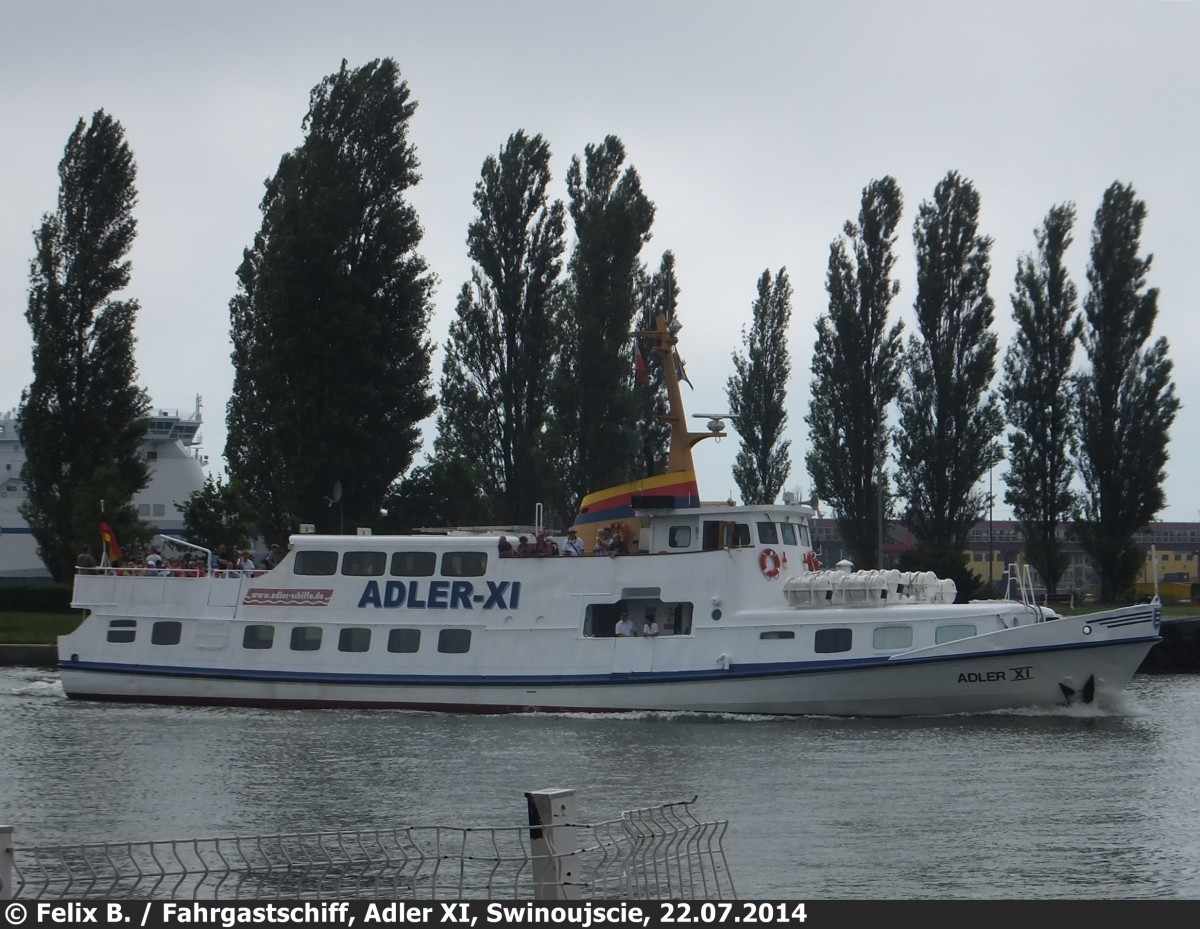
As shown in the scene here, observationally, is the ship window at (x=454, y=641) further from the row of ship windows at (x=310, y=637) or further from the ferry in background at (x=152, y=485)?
the ferry in background at (x=152, y=485)

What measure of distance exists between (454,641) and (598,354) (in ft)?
66.3

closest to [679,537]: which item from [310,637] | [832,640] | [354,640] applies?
[832,640]

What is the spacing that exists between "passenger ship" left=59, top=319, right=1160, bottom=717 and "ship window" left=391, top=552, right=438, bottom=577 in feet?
0.10

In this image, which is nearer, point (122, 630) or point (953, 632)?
point (953, 632)

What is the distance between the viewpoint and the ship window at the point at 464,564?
92.8 feet

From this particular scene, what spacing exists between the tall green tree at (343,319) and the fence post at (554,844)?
33694 millimetres

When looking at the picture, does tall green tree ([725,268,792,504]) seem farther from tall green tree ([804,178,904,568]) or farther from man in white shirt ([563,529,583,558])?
man in white shirt ([563,529,583,558])

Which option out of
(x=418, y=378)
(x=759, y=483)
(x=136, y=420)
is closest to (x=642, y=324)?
(x=759, y=483)

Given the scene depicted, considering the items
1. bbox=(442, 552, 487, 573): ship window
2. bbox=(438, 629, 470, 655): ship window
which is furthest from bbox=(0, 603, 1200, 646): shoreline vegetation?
bbox=(442, 552, 487, 573): ship window

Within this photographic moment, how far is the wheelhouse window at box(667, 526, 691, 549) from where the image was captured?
92.7 feet

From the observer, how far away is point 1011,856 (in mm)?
15484

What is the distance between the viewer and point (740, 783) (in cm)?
1992

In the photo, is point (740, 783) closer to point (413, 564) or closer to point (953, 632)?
point (953, 632)

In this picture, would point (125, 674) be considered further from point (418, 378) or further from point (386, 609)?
point (418, 378)
